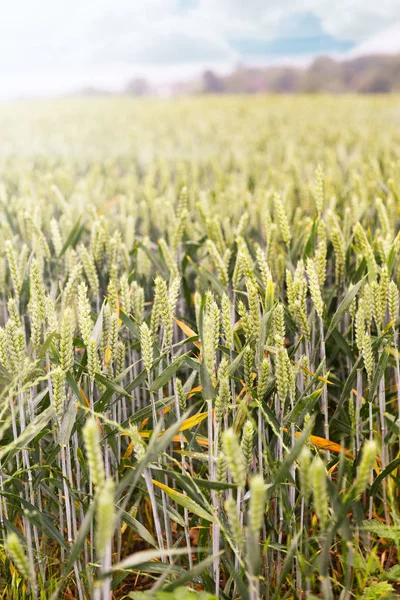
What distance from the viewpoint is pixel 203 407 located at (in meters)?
1.01

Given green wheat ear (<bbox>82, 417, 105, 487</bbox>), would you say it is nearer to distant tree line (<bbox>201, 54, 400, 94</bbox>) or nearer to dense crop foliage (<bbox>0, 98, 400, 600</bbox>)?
dense crop foliage (<bbox>0, 98, 400, 600</bbox>)

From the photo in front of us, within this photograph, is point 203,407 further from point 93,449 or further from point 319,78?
point 319,78

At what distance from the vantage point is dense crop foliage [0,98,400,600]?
604 mm

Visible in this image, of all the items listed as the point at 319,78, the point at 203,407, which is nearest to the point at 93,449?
the point at 203,407

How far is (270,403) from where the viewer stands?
0.85 m

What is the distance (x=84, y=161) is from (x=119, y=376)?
243 centimetres

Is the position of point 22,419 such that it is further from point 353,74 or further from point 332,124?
point 353,74

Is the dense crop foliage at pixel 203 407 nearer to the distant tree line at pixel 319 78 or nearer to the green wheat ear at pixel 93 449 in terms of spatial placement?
the green wheat ear at pixel 93 449

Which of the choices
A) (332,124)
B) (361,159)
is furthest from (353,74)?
(361,159)

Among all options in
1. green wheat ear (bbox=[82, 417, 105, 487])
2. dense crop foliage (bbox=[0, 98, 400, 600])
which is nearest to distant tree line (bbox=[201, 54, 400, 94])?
dense crop foliage (bbox=[0, 98, 400, 600])

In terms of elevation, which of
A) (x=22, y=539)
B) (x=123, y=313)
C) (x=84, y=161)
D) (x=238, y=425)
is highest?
(x=84, y=161)

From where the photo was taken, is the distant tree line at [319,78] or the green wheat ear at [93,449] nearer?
the green wheat ear at [93,449]

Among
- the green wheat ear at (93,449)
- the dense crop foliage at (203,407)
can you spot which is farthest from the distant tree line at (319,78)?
the green wheat ear at (93,449)

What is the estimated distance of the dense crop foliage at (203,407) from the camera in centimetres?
60
